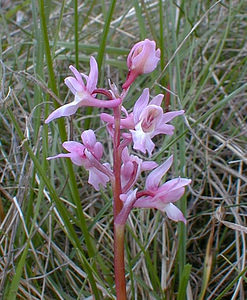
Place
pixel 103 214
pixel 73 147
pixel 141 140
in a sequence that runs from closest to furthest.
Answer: pixel 141 140 < pixel 73 147 < pixel 103 214

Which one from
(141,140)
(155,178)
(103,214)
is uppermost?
(141,140)

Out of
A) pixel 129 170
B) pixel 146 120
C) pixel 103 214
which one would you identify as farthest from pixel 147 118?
pixel 103 214

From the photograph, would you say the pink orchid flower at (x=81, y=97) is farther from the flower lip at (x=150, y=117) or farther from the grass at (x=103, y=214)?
the grass at (x=103, y=214)

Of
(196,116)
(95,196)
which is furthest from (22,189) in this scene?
(196,116)

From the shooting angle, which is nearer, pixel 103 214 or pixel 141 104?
pixel 141 104

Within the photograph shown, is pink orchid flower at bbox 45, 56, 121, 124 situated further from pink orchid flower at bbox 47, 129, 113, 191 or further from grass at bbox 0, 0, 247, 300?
grass at bbox 0, 0, 247, 300

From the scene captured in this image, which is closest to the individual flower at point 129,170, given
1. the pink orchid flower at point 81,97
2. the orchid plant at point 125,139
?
the orchid plant at point 125,139

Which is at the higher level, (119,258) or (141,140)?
(141,140)

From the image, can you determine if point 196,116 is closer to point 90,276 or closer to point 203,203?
point 203,203

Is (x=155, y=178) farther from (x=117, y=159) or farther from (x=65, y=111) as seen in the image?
(x=65, y=111)
